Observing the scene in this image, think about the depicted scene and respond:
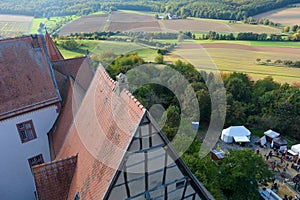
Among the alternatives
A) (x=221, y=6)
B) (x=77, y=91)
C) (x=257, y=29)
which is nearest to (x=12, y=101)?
(x=77, y=91)

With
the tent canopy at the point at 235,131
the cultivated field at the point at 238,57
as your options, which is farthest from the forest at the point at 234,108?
the cultivated field at the point at 238,57

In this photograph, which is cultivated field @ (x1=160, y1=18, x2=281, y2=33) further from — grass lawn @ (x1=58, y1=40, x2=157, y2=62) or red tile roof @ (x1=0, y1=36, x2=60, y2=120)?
red tile roof @ (x1=0, y1=36, x2=60, y2=120)

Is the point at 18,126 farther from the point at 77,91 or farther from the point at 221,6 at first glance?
the point at 221,6

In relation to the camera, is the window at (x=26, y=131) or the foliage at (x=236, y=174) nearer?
the window at (x=26, y=131)

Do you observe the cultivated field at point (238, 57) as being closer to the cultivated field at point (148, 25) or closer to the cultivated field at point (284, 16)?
the cultivated field at point (148, 25)

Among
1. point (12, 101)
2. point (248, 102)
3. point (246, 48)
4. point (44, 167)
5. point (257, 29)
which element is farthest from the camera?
point (257, 29)
